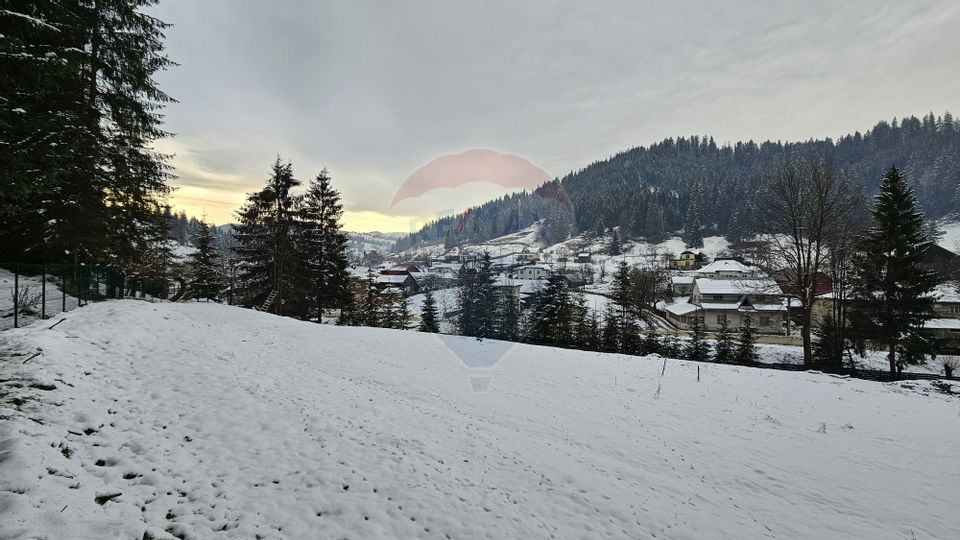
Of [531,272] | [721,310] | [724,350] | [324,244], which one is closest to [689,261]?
[531,272]

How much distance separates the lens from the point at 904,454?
8625 millimetres

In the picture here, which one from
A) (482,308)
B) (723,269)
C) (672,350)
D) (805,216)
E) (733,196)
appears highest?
(733,196)

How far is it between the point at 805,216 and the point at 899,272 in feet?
27.9

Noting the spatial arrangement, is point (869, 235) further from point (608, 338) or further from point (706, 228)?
point (706, 228)

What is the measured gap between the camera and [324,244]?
99.1 ft

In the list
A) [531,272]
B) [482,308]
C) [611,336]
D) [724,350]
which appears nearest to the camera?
[724,350]

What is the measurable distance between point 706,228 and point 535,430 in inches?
6297

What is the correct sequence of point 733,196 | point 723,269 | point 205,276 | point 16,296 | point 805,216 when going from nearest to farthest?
point 16,296 → point 805,216 → point 205,276 → point 723,269 → point 733,196

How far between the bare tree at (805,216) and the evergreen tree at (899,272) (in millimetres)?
4241

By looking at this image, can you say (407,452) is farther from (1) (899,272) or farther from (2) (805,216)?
(1) (899,272)

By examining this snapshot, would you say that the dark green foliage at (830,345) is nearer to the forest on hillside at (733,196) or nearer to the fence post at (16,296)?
the fence post at (16,296)

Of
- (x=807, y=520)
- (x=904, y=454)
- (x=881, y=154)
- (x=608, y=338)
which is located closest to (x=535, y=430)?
(x=807, y=520)

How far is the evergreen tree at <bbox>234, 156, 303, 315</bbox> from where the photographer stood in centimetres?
2680

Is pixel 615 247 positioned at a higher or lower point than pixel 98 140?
higher
